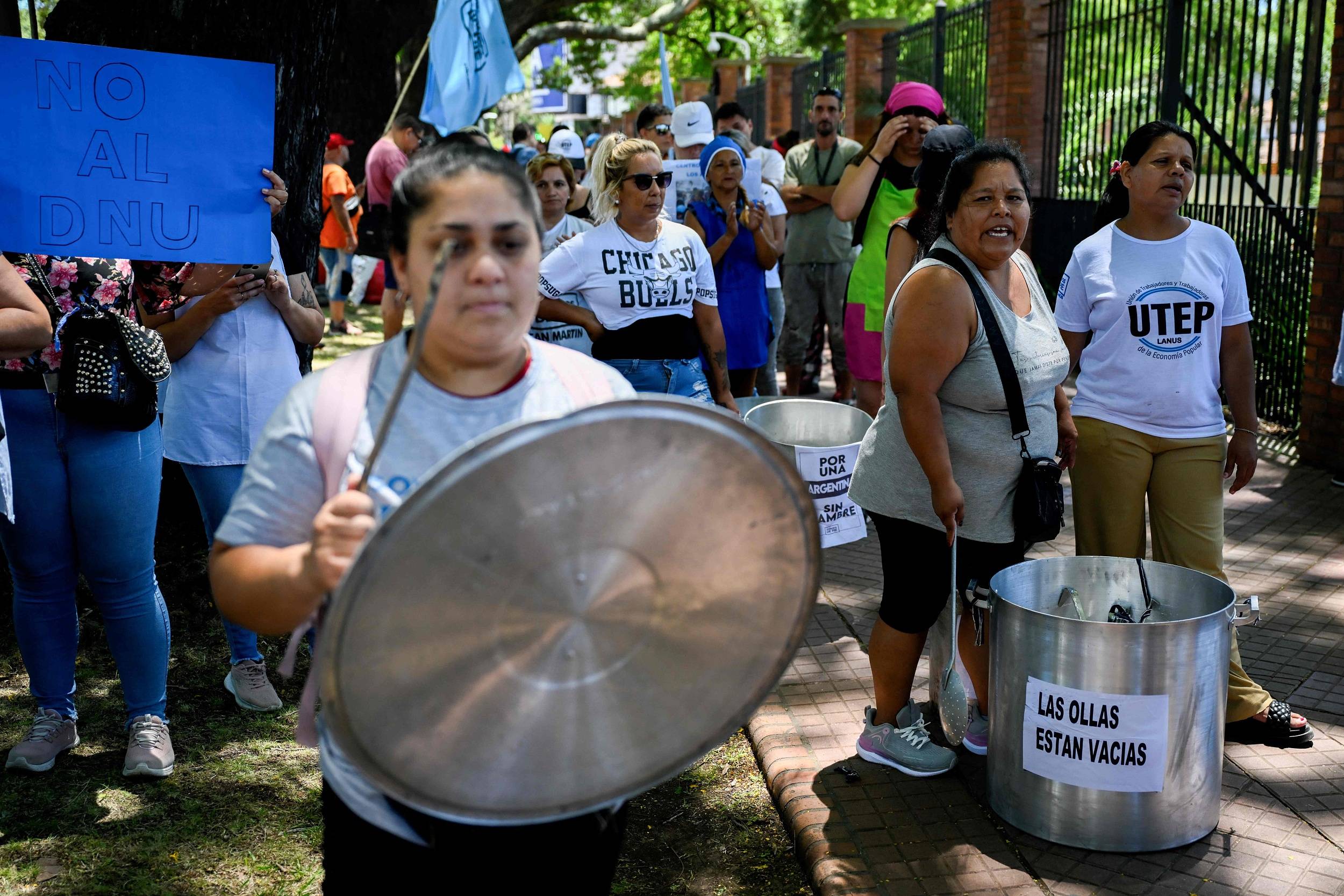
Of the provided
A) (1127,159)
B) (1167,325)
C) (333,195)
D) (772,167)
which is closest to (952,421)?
(1167,325)

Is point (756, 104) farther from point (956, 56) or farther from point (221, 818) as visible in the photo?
point (221, 818)

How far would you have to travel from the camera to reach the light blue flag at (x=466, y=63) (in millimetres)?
10008

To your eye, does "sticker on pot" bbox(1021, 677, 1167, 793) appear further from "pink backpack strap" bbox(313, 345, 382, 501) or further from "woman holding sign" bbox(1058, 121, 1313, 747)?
"pink backpack strap" bbox(313, 345, 382, 501)

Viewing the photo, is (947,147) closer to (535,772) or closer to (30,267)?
(30,267)

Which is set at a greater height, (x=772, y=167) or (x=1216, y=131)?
(x=1216, y=131)

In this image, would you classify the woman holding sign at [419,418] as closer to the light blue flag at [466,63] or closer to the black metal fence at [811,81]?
the light blue flag at [466,63]

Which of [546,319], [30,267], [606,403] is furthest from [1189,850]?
[30,267]

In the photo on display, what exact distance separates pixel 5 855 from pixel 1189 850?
311 cm

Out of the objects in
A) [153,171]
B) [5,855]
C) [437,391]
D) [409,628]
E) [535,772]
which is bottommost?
[5,855]

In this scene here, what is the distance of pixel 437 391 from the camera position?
1833 mm

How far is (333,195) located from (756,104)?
45.4 feet

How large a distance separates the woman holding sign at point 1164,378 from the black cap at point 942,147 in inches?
22.1

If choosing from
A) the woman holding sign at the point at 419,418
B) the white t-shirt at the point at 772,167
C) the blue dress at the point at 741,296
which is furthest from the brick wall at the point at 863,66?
the woman holding sign at the point at 419,418

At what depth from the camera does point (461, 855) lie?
188 cm
